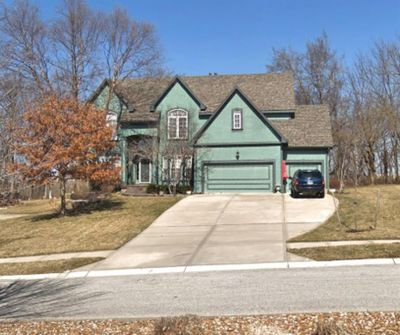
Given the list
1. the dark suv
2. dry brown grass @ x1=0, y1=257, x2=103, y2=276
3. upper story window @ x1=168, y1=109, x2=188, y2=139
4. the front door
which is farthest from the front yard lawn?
the front door

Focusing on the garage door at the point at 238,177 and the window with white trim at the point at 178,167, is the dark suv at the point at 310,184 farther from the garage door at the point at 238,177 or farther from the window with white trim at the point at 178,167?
the window with white trim at the point at 178,167

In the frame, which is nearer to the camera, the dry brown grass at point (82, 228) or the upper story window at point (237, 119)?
the dry brown grass at point (82, 228)

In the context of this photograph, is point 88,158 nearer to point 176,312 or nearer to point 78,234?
point 78,234

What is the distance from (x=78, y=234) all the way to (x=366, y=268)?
38.4 feet

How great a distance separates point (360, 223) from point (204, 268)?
7.94 metres

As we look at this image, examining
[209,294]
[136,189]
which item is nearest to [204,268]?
[209,294]

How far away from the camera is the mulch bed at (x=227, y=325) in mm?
5602

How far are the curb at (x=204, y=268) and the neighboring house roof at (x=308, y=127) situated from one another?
64.0 ft

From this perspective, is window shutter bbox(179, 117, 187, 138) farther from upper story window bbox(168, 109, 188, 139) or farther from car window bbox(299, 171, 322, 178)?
car window bbox(299, 171, 322, 178)

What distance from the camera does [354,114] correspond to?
4125cm

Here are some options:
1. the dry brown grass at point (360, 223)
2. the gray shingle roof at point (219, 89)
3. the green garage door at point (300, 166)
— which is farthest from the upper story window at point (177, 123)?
the dry brown grass at point (360, 223)

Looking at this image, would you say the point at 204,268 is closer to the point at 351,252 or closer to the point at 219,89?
the point at 351,252

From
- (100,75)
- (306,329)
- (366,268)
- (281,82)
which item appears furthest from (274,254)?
(100,75)

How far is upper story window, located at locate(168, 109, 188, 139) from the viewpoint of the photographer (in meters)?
31.8
